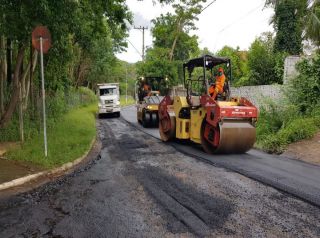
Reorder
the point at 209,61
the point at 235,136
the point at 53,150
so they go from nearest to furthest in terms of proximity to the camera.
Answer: the point at 53,150 < the point at 235,136 < the point at 209,61

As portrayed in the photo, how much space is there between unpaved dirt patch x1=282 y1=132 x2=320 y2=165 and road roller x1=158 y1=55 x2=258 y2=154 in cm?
134

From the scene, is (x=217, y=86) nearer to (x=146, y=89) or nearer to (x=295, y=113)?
(x=295, y=113)

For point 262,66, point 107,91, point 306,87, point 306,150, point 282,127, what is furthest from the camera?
point 107,91

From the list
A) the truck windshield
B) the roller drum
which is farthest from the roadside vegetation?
the truck windshield

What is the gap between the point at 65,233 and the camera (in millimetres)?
4852

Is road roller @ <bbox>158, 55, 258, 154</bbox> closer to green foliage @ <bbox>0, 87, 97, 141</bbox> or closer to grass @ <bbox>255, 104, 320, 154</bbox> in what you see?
grass @ <bbox>255, 104, 320, 154</bbox>

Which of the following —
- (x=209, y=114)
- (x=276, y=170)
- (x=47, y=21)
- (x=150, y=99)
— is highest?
(x=47, y=21)

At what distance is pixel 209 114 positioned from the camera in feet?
36.3

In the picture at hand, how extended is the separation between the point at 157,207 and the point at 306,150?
6.90 metres

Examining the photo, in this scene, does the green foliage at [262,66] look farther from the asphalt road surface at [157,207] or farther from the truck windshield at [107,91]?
the asphalt road surface at [157,207]

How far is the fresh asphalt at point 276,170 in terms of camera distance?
6986mm

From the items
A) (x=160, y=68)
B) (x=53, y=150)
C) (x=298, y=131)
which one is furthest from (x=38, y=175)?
(x=160, y=68)

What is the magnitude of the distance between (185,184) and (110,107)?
2252 cm

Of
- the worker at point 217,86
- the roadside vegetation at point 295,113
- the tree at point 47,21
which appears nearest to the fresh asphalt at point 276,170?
the roadside vegetation at point 295,113
